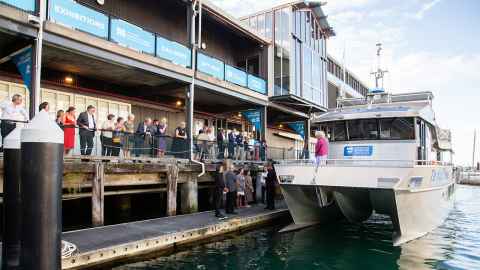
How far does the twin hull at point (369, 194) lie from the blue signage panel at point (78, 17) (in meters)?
6.49

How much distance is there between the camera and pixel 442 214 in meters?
12.5

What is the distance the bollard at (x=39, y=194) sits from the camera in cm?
378

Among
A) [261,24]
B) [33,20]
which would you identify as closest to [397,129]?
[33,20]

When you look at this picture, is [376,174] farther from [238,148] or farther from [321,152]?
[238,148]

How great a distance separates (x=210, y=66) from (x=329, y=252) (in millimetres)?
8624

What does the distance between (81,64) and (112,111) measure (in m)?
2.95

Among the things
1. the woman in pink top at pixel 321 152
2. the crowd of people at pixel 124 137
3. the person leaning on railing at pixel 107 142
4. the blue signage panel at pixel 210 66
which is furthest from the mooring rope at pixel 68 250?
the blue signage panel at pixel 210 66

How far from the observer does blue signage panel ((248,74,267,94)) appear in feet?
54.5

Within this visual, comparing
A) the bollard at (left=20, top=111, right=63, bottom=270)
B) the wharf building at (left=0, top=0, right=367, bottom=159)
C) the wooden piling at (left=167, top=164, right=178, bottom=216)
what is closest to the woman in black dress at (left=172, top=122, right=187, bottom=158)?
the wharf building at (left=0, top=0, right=367, bottom=159)

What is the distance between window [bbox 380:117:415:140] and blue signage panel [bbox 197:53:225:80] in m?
6.83

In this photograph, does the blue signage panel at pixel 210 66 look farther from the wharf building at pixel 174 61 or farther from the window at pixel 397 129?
the window at pixel 397 129

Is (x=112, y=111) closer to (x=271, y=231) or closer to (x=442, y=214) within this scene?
(x=271, y=231)

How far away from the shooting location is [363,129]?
1084cm

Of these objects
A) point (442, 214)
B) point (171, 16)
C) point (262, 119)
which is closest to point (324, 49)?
point (262, 119)
